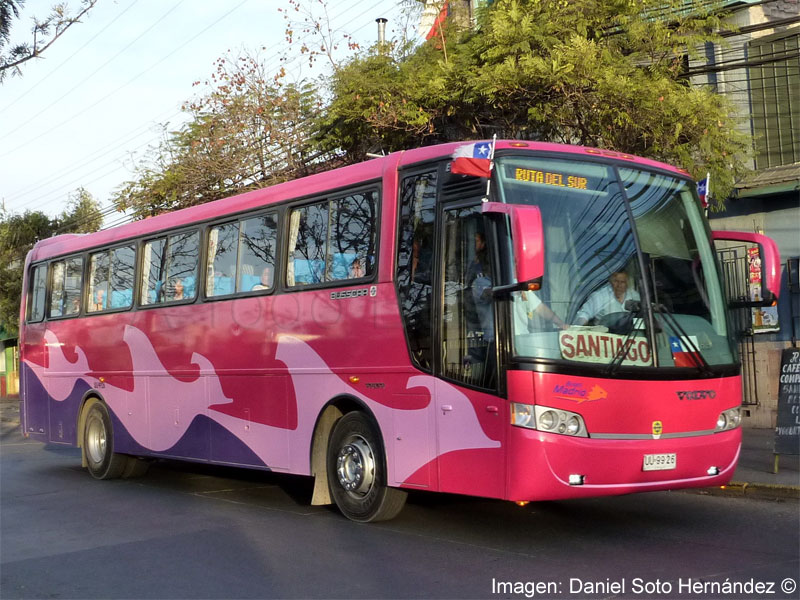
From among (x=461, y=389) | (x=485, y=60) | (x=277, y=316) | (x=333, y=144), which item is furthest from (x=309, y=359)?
Answer: (x=333, y=144)

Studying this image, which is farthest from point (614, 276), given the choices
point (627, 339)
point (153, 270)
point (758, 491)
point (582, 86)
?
point (153, 270)

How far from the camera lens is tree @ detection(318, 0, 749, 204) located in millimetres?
13859

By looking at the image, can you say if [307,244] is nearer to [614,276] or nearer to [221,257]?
[221,257]

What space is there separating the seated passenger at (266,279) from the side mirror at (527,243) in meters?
4.09

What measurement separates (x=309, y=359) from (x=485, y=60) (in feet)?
22.4

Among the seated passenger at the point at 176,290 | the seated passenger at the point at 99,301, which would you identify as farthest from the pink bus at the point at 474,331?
the seated passenger at the point at 99,301

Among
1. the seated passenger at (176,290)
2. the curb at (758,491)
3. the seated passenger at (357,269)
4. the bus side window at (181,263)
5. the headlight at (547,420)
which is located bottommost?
the curb at (758,491)

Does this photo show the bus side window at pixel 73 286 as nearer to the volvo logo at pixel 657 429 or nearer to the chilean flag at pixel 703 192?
the chilean flag at pixel 703 192

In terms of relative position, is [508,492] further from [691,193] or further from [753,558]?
[691,193]

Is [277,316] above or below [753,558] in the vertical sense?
above

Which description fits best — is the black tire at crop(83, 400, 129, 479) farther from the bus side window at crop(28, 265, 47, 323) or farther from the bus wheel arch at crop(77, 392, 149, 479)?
the bus side window at crop(28, 265, 47, 323)

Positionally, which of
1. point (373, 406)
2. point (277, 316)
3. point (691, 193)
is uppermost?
point (691, 193)

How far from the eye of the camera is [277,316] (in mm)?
10203

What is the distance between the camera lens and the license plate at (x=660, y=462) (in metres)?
7.48
